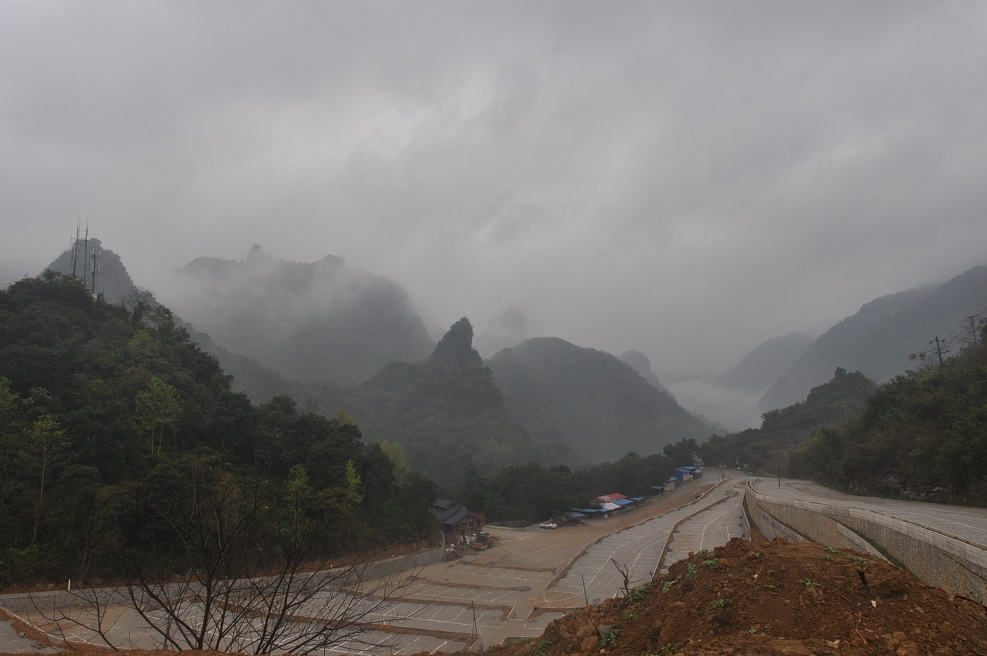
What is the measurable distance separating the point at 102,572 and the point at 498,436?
6191 cm

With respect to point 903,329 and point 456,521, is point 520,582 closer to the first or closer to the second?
point 456,521

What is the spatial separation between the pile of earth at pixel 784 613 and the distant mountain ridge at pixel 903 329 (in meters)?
112

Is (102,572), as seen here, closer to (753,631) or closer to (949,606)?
(753,631)

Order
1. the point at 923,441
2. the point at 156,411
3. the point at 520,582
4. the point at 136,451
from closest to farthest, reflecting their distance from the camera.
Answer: the point at 136,451 < the point at 923,441 < the point at 156,411 < the point at 520,582

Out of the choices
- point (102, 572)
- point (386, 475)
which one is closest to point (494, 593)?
point (386, 475)

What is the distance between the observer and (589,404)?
398 feet

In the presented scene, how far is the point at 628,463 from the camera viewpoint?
55.8 m

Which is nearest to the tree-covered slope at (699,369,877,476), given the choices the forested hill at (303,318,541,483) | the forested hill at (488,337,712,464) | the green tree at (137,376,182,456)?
the forested hill at (303,318,541,483)

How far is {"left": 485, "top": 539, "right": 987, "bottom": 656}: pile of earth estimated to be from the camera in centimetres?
418

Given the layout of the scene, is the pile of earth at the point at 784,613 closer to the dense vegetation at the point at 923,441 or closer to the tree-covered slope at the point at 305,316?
the dense vegetation at the point at 923,441

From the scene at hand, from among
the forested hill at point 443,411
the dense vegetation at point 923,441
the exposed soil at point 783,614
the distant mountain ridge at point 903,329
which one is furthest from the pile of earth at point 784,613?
the distant mountain ridge at point 903,329

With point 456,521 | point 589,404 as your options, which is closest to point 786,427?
point 589,404

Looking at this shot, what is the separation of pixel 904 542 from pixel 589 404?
4500 inches

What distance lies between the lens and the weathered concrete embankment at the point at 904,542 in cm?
659
